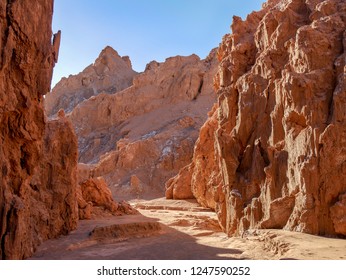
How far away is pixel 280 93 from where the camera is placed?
13.5 m

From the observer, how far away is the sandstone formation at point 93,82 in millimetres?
73000

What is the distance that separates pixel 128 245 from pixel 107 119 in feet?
153

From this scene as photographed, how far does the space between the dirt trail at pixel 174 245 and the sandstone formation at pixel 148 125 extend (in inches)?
968

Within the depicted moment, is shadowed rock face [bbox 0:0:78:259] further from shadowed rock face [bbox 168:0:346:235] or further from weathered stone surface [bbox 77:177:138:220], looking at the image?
weathered stone surface [bbox 77:177:138:220]

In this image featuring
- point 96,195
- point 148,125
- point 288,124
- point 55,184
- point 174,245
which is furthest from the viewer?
point 148,125

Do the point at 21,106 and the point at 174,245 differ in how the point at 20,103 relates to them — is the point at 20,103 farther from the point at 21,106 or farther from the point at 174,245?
the point at 174,245

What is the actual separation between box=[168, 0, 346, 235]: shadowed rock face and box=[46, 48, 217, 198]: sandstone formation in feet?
82.8

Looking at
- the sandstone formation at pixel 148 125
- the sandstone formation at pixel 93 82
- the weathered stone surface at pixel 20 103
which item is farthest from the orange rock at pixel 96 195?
the sandstone formation at pixel 93 82

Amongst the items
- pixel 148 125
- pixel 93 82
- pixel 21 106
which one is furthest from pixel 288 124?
pixel 93 82

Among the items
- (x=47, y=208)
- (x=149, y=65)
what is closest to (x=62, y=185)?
(x=47, y=208)

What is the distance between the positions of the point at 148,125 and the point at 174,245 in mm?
40028

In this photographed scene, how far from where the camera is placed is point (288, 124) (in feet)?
41.8

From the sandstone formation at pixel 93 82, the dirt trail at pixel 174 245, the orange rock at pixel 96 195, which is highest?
the sandstone formation at pixel 93 82

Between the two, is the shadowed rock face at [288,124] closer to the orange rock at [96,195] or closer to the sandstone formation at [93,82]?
the orange rock at [96,195]
